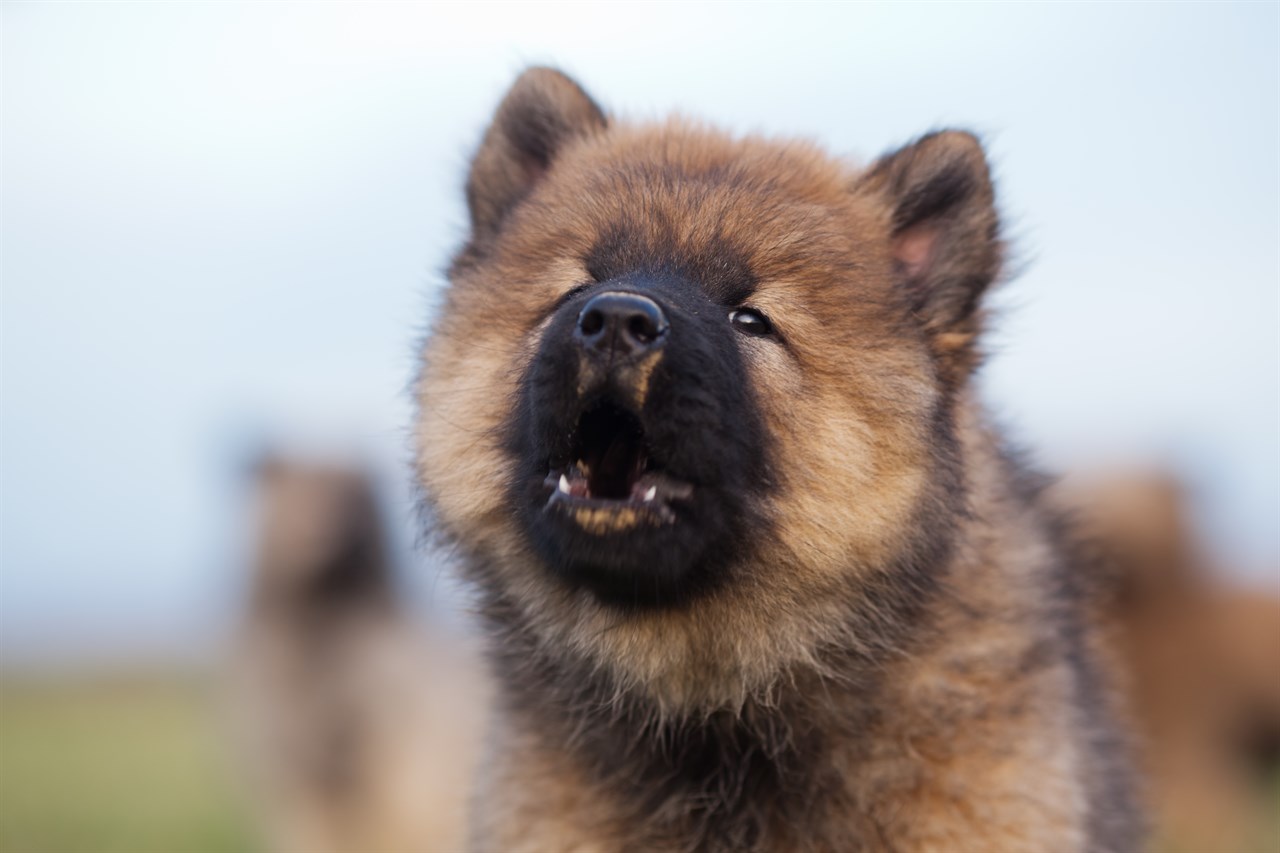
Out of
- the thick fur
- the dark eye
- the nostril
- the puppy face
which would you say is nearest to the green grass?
the thick fur

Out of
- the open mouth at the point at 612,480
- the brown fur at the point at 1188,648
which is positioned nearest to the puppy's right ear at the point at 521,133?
the open mouth at the point at 612,480

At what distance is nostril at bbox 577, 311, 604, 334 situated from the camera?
298 centimetres

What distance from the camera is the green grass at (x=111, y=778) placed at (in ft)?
25.5

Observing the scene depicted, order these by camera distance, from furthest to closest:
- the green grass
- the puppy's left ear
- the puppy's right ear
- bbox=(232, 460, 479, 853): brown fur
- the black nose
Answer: bbox=(232, 460, 479, 853): brown fur → the green grass → the puppy's right ear → the puppy's left ear → the black nose

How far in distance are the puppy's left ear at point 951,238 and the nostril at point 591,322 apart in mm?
1099

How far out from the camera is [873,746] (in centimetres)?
341

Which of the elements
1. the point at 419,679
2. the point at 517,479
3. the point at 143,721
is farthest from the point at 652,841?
the point at 143,721

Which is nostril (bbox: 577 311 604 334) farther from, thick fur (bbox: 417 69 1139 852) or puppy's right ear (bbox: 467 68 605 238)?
puppy's right ear (bbox: 467 68 605 238)

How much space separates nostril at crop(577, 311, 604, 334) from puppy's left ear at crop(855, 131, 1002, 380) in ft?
3.61

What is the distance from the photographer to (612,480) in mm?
3211

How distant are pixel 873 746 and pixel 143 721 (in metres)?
12.6

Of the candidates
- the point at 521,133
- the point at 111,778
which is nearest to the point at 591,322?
the point at 521,133

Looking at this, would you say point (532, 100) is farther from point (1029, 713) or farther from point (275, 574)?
point (275, 574)

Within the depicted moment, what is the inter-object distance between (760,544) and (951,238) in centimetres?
110
